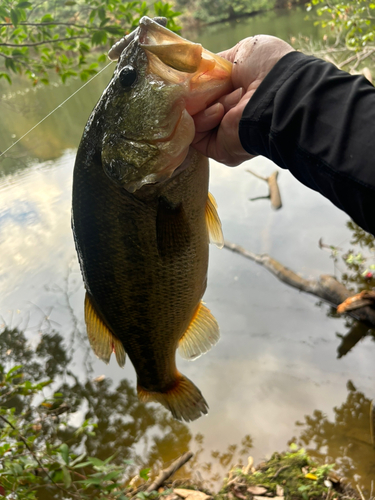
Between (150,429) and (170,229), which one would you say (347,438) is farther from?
(170,229)

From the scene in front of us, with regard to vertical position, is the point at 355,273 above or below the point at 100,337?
below

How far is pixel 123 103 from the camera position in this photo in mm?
1126

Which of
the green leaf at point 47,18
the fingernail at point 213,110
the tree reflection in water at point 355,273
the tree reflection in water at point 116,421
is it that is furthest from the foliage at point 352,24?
the tree reflection in water at point 116,421

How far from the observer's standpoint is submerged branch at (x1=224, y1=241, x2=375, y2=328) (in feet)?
13.3

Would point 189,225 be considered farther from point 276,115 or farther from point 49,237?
point 49,237

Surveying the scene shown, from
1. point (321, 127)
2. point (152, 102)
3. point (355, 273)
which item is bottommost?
point (355, 273)

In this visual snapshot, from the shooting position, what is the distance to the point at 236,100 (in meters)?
1.15

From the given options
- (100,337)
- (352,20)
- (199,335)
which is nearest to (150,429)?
(199,335)

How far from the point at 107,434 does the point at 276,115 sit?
355 centimetres

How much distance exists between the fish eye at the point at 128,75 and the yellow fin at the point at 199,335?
98 cm

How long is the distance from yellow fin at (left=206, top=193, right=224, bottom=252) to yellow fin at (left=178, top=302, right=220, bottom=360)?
34 cm

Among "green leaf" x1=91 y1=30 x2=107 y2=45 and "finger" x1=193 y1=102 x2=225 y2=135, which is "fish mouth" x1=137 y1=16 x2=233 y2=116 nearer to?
"finger" x1=193 y1=102 x2=225 y2=135

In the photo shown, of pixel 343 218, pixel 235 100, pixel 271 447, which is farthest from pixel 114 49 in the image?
pixel 343 218

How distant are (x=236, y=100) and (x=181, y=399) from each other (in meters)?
1.31
